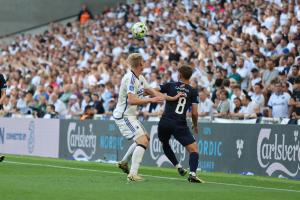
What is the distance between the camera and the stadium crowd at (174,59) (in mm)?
21850

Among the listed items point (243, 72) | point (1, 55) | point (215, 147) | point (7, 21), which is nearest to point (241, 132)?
point (215, 147)

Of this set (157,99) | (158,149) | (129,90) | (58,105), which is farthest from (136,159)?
(58,105)

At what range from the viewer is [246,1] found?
2811cm

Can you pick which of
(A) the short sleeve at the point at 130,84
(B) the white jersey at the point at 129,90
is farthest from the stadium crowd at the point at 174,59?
(A) the short sleeve at the point at 130,84

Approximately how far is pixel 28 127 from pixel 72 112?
1532 mm

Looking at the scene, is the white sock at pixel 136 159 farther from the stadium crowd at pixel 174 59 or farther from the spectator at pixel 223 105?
the spectator at pixel 223 105

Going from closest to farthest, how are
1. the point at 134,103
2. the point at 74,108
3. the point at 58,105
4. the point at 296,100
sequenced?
the point at 134,103, the point at 296,100, the point at 74,108, the point at 58,105

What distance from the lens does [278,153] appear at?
62.6ft

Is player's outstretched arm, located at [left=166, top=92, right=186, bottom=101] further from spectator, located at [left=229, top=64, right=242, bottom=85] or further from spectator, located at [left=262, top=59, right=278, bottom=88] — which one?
spectator, located at [left=229, top=64, right=242, bottom=85]

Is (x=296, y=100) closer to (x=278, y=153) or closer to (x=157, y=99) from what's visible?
(x=278, y=153)

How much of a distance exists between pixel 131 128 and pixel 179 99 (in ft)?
3.37

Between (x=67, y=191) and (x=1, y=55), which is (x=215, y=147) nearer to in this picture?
(x=67, y=191)

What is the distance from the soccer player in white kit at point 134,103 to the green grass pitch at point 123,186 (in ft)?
1.60

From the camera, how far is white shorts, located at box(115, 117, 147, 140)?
15703 mm
